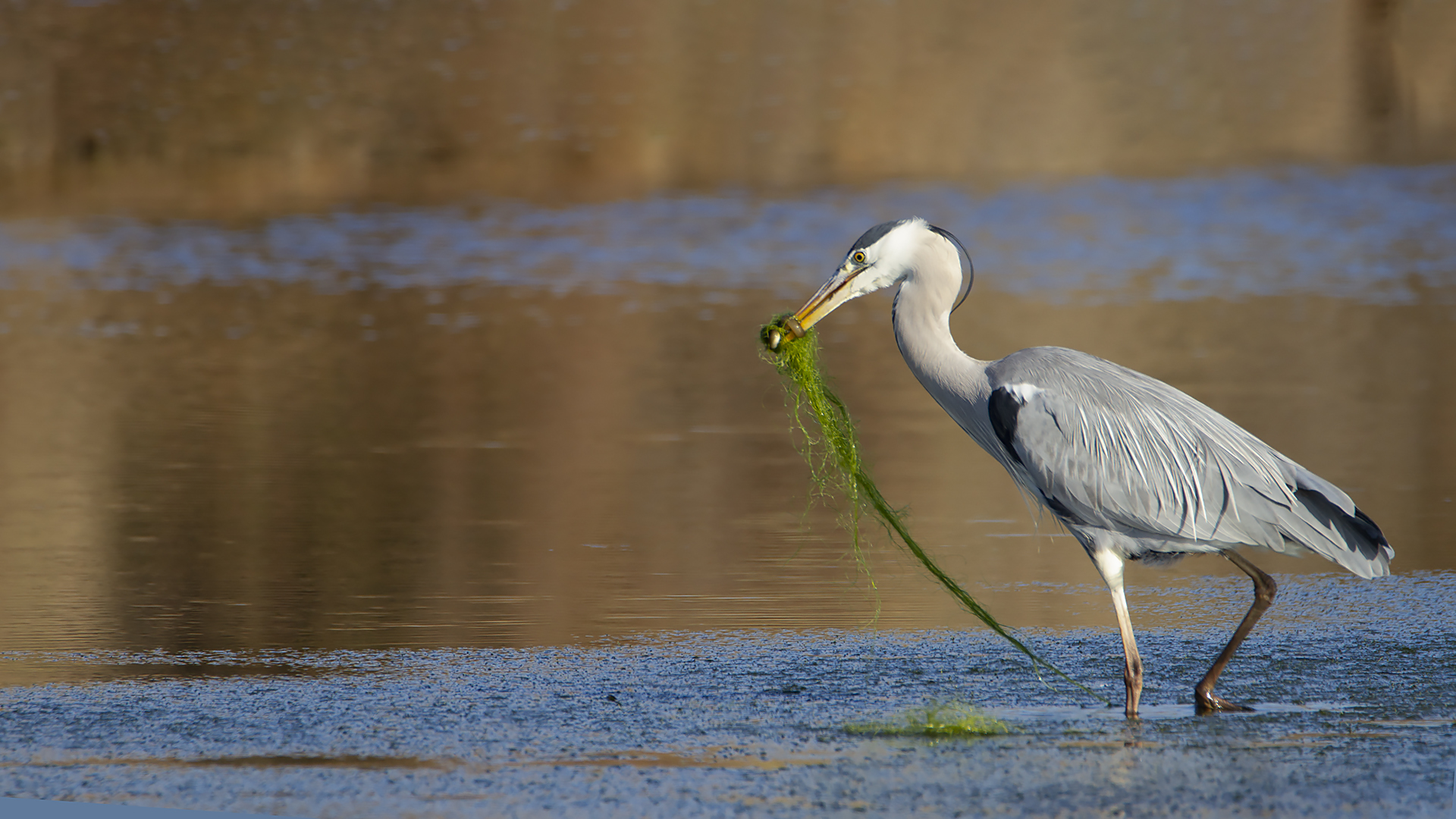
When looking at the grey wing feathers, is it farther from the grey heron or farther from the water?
the water

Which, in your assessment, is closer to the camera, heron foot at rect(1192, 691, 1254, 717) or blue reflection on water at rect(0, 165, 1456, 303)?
heron foot at rect(1192, 691, 1254, 717)

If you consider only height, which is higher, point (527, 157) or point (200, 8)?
point (200, 8)

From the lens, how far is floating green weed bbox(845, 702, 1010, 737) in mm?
5945

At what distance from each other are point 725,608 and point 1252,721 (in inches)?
98.2

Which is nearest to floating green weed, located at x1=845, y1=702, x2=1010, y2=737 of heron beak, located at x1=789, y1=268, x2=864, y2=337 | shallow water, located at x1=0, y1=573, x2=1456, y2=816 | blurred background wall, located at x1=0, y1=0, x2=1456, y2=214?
shallow water, located at x1=0, y1=573, x2=1456, y2=816

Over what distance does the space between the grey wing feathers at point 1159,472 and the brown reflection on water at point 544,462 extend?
48.9 inches

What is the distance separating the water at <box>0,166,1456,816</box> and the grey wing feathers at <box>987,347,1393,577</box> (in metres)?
0.59

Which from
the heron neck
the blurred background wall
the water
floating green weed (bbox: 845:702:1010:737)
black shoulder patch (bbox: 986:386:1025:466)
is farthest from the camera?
the blurred background wall

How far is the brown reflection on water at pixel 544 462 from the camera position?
7.98m

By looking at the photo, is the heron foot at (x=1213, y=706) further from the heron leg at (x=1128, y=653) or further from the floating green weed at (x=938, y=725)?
the floating green weed at (x=938, y=725)

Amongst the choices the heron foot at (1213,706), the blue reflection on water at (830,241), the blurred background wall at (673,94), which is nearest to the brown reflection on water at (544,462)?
the heron foot at (1213,706)

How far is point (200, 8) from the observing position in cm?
A: 4328

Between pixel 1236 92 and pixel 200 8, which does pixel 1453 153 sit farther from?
pixel 200 8

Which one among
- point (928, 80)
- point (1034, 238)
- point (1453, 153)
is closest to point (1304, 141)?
point (1453, 153)
